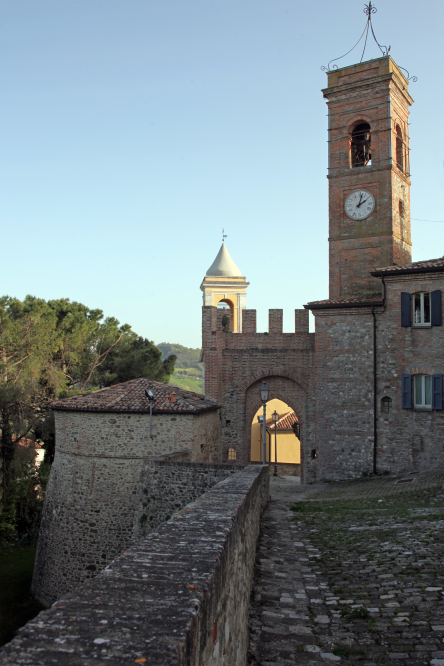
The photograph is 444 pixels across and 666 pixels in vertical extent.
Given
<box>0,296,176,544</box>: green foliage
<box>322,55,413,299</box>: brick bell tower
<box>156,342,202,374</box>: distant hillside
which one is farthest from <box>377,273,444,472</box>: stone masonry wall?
<box>156,342,202,374</box>: distant hillside

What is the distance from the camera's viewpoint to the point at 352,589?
5.68m

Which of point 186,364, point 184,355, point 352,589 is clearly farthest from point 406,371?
point 184,355

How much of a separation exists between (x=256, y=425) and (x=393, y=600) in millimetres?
29004

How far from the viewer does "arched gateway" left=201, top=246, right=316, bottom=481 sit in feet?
64.8

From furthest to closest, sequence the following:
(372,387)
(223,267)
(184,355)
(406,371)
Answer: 1. (184,355)
2. (223,267)
3. (372,387)
4. (406,371)

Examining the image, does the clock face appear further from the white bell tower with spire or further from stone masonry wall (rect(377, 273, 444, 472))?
the white bell tower with spire

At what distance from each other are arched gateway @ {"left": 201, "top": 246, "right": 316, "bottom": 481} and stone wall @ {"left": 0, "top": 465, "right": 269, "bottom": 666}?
15631mm

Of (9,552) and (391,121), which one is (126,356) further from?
(391,121)

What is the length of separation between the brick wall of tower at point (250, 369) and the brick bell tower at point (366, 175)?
9.08ft

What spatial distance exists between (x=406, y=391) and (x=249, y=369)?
6.13 m

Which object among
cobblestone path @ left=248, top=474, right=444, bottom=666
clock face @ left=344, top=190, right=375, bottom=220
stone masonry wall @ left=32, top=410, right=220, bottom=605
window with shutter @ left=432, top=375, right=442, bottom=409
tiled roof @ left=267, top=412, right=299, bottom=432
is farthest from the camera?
tiled roof @ left=267, top=412, right=299, bottom=432

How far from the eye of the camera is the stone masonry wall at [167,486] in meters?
11.4

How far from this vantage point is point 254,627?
4848 millimetres

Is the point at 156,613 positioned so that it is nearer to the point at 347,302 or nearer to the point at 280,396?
the point at 347,302
